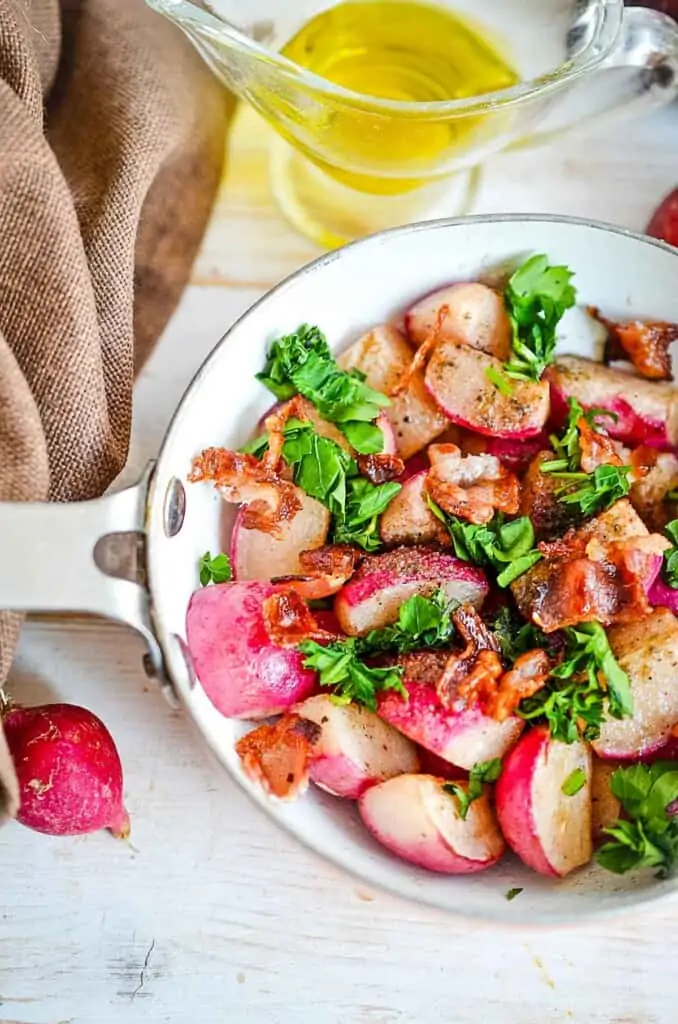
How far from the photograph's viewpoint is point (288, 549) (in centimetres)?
86

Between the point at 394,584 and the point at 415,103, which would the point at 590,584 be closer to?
the point at 394,584

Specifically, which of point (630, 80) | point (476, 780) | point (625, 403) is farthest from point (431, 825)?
Answer: point (630, 80)

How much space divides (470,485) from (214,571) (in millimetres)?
201

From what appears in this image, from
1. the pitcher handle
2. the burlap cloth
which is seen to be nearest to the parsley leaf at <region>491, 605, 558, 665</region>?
the burlap cloth

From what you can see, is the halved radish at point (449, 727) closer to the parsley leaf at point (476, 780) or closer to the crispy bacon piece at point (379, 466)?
the parsley leaf at point (476, 780)

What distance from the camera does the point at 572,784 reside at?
0.78 meters

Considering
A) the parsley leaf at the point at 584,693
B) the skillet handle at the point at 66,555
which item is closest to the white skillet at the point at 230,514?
the skillet handle at the point at 66,555

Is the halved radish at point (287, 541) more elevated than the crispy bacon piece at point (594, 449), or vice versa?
the crispy bacon piece at point (594, 449)

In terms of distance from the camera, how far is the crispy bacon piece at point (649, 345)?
93 cm

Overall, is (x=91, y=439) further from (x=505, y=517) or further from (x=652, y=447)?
(x=652, y=447)

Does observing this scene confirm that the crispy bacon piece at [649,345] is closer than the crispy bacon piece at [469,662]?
No

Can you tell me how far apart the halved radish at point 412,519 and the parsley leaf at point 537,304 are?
134 mm

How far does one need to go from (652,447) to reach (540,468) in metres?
0.10

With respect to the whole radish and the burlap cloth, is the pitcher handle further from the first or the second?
the whole radish
